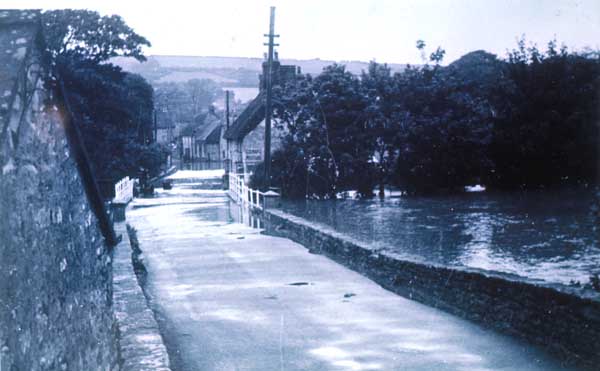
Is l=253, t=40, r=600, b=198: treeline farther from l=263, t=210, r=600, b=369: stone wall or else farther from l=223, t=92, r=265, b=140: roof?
l=263, t=210, r=600, b=369: stone wall

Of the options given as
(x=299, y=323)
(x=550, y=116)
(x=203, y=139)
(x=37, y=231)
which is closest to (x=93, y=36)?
(x=550, y=116)

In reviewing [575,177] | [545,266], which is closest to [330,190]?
[575,177]

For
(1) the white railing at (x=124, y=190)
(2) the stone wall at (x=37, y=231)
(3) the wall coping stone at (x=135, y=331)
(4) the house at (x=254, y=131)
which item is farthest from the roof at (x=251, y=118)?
(2) the stone wall at (x=37, y=231)

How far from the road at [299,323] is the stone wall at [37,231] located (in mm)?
2795

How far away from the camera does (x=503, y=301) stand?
8.59 meters

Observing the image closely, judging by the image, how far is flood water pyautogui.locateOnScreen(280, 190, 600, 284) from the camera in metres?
15.9

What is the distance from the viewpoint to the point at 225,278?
537 inches

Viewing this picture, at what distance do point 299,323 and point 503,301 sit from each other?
3011 mm

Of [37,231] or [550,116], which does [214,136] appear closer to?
[550,116]

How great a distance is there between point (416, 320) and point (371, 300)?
4.90ft

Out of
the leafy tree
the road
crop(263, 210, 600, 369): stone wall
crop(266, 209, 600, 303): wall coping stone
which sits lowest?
the road

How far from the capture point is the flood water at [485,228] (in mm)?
15914

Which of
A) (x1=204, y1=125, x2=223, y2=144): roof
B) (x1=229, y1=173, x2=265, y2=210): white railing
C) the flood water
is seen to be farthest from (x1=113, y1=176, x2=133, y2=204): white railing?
(x1=204, y1=125, x2=223, y2=144): roof

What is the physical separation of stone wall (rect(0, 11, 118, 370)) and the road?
2.79m
